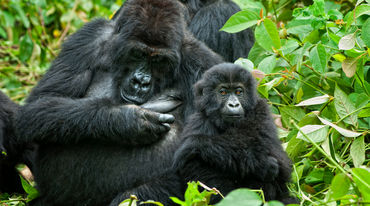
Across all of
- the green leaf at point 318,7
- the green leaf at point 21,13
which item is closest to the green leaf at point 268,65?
the green leaf at point 318,7

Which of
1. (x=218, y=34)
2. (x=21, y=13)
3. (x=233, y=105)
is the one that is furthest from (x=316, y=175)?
(x=21, y=13)

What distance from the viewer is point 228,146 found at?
3309mm

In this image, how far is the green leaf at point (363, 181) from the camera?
2645mm

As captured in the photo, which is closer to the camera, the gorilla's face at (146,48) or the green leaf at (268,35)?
the gorilla's face at (146,48)

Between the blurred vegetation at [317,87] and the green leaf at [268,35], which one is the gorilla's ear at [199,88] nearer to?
the blurred vegetation at [317,87]

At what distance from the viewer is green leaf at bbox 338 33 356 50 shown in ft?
12.2

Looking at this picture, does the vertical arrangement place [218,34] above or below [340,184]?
below

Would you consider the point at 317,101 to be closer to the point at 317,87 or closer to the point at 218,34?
the point at 317,87

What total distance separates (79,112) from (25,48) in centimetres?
361

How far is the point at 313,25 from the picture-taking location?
4242 millimetres

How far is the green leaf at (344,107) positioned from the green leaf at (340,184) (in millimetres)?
1099

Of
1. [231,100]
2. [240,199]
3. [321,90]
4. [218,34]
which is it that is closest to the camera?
[240,199]

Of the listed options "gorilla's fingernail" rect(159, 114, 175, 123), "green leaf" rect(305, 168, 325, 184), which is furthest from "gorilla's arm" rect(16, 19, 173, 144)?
"green leaf" rect(305, 168, 325, 184)

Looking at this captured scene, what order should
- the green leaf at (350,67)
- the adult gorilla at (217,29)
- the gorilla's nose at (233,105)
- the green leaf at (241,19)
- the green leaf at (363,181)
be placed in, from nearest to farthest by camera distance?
the green leaf at (363,181) → the gorilla's nose at (233,105) → the green leaf at (350,67) → the green leaf at (241,19) → the adult gorilla at (217,29)
